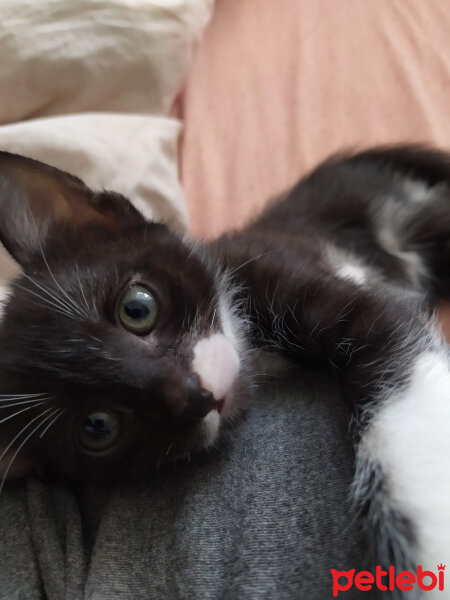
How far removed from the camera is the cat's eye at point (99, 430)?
95cm

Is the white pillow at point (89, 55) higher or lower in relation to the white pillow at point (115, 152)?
higher

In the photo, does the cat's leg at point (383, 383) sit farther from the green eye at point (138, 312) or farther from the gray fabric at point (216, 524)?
the green eye at point (138, 312)

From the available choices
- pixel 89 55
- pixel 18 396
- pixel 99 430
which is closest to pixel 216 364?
pixel 99 430

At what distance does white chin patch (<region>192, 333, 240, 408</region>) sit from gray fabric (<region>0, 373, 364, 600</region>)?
0.10m

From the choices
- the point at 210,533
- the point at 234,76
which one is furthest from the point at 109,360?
the point at 234,76

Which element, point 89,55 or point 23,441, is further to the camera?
point 89,55

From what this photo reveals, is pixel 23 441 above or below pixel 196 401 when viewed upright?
below

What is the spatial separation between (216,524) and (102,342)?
33cm

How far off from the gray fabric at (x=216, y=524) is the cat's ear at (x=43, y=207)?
46 centimetres

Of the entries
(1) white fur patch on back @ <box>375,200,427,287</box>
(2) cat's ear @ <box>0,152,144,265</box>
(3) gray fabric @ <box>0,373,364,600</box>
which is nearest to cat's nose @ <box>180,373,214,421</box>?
(3) gray fabric @ <box>0,373,364,600</box>

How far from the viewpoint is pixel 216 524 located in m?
0.86

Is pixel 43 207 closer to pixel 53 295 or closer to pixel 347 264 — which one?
pixel 53 295

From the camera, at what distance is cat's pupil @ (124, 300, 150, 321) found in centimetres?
100

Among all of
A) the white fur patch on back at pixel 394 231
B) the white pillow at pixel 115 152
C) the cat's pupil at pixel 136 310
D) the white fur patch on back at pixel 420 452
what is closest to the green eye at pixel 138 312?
the cat's pupil at pixel 136 310
